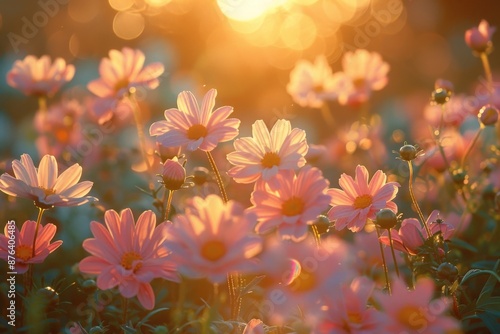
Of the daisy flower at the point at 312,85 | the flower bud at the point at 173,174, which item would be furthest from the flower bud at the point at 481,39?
the flower bud at the point at 173,174

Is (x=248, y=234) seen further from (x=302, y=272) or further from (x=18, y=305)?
(x=18, y=305)

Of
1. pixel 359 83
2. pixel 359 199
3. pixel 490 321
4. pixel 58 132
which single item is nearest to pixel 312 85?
pixel 359 83

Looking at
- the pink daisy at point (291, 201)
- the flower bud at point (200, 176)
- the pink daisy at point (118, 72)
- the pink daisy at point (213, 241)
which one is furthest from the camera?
the pink daisy at point (118, 72)

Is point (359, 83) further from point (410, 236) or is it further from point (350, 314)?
point (350, 314)

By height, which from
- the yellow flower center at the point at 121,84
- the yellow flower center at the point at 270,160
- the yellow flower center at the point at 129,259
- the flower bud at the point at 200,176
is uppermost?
the yellow flower center at the point at 121,84

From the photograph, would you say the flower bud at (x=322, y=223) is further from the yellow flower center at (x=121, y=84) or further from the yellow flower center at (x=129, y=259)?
the yellow flower center at (x=121, y=84)

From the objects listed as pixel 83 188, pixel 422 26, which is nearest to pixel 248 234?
pixel 83 188

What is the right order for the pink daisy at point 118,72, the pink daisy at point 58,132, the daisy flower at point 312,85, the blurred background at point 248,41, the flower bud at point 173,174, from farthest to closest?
the blurred background at point 248,41 → the daisy flower at point 312,85 → the pink daisy at point 58,132 → the pink daisy at point 118,72 → the flower bud at point 173,174
